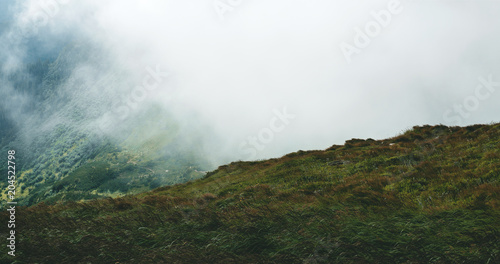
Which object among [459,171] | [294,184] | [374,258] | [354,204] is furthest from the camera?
[294,184]

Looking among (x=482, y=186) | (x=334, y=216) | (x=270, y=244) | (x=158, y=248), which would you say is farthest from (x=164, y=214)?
(x=482, y=186)

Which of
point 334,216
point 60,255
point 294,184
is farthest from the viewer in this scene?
point 294,184

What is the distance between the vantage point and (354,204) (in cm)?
951

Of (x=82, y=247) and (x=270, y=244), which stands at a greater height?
(x=82, y=247)

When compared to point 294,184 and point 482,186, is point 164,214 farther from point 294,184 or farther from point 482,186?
point 482,186

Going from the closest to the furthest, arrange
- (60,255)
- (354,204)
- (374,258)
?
(374,258) → (60,255) → (354,204)

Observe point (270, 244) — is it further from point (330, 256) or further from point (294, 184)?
point (294, 184)

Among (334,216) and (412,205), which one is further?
(412,205)

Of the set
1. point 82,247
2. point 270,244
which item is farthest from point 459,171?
point 82,247

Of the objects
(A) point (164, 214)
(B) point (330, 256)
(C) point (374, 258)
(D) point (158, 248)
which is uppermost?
(A) point (164, 214)

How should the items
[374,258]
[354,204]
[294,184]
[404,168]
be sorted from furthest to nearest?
[294,184]
[404,168]
[354,204]
[374,258]

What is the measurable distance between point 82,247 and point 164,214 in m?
3.54

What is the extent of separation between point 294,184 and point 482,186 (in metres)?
10.2

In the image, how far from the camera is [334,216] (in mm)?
7863
